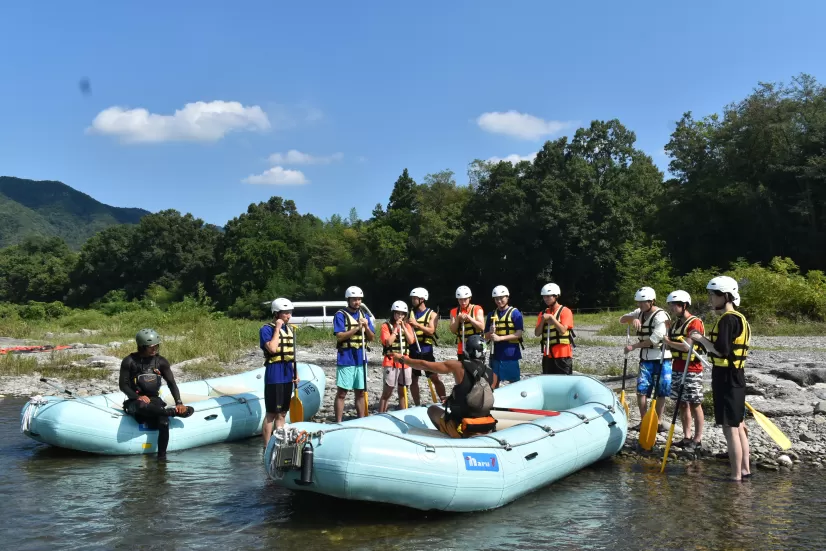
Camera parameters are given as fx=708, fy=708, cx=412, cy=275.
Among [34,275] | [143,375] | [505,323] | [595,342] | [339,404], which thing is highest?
[34,275]

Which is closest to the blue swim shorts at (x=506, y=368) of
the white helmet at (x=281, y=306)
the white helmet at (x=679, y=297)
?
the white helmet at (x=679, y=297)

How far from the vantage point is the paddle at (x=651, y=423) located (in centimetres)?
732

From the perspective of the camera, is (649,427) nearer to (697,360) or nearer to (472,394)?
(697,360)

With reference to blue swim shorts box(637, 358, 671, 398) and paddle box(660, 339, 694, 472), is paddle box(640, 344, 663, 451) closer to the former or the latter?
blue swim shorts box(637, 358, 671, 398)

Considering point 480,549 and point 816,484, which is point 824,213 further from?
point 480,549

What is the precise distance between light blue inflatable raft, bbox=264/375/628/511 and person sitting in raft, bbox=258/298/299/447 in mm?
1392

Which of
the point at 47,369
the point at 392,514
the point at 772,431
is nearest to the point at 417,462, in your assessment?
the point at 392,514

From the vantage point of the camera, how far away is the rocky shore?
7.61 m

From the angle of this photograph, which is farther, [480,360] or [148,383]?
[148,383]

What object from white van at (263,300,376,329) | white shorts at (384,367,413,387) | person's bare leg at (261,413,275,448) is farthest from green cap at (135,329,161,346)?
white van at (263,300,376,329)

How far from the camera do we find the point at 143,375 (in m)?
7.63

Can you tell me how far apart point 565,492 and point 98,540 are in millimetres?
3979

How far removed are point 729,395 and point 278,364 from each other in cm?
432

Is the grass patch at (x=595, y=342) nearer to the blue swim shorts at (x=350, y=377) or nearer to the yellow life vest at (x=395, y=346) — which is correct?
the yellow life vest at (x=395, y=346)
